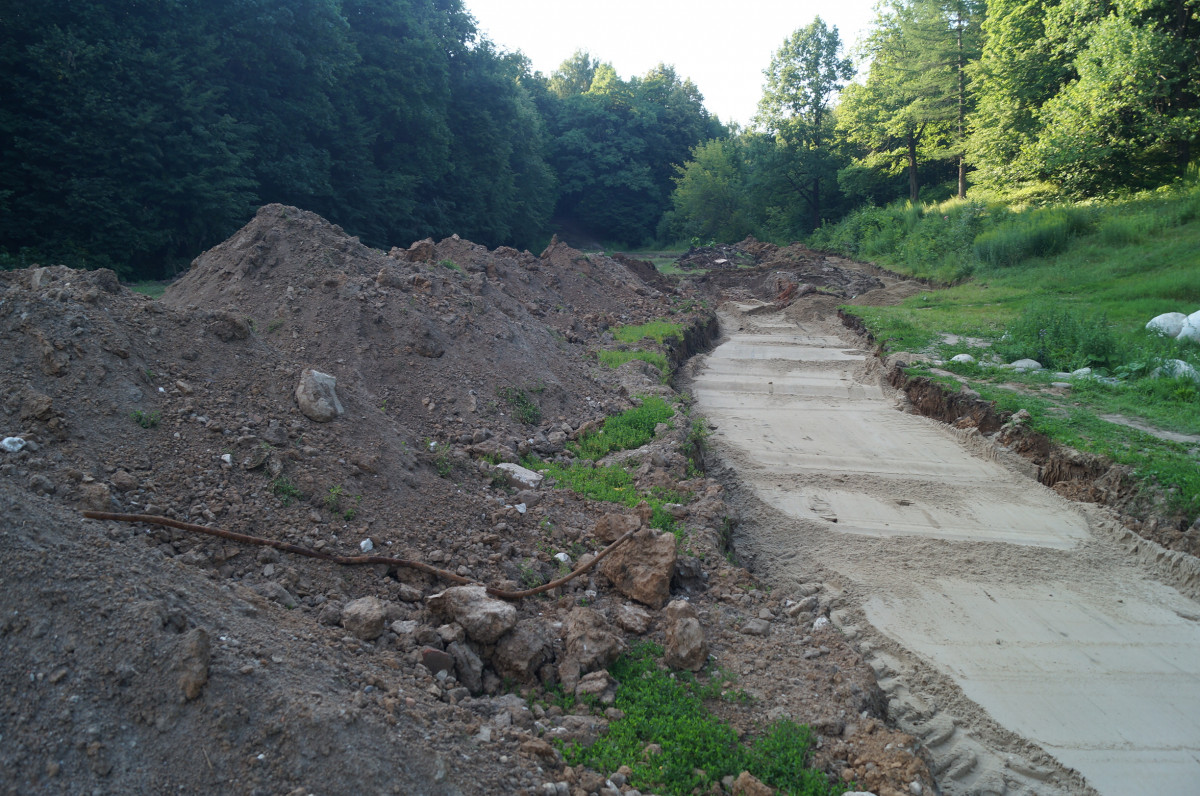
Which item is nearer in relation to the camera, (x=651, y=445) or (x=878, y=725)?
(x=878, y=725)

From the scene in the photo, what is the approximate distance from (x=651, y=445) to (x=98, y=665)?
632 centimetres

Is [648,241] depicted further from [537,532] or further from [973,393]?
[537,532]

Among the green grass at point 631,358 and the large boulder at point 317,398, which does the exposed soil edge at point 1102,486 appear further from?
the large boulder at point 317,398

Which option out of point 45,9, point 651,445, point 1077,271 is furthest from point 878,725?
point 45,9

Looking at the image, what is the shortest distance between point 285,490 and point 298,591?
0.90 metres

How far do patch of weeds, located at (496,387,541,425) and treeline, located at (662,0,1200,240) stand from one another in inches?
795

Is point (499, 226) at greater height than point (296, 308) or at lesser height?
greater

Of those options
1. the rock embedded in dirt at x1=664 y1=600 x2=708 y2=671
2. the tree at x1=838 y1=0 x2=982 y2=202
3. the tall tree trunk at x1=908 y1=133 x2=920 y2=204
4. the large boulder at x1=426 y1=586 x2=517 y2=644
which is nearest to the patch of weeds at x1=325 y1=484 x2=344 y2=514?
the large boulder at x1=426 y1=586 x2=517 y2=644

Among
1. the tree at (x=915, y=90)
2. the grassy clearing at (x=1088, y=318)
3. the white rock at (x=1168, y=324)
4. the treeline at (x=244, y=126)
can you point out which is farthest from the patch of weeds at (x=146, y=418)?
the tree at (x=915, y=90)

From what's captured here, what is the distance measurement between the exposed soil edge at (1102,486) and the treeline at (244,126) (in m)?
18.4

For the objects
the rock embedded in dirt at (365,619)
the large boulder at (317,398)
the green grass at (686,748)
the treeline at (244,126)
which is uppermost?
the treeline at (244,126)

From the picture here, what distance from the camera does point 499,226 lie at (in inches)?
1378

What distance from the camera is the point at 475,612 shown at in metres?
4.30

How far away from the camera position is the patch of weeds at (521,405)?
8.98 m
